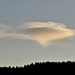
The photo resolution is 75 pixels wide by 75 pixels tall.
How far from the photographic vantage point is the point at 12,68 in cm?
12388

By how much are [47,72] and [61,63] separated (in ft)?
16.0

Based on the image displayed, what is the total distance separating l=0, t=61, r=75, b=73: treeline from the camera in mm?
112512

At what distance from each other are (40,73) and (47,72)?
224cm

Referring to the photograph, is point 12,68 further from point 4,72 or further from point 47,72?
point 47,72

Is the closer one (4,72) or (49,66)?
(49,66)

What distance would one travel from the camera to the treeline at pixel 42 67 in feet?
369

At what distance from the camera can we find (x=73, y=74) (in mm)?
107812

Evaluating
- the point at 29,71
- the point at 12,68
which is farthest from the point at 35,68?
the point at 12,68

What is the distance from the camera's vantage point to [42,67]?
381ft

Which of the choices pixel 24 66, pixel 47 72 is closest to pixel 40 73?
pixel 47 72

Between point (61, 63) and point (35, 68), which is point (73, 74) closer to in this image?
point (61, 63)

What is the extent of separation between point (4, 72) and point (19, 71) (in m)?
5.49

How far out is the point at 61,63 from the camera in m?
114

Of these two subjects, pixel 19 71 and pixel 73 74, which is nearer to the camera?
pixel 73 74
